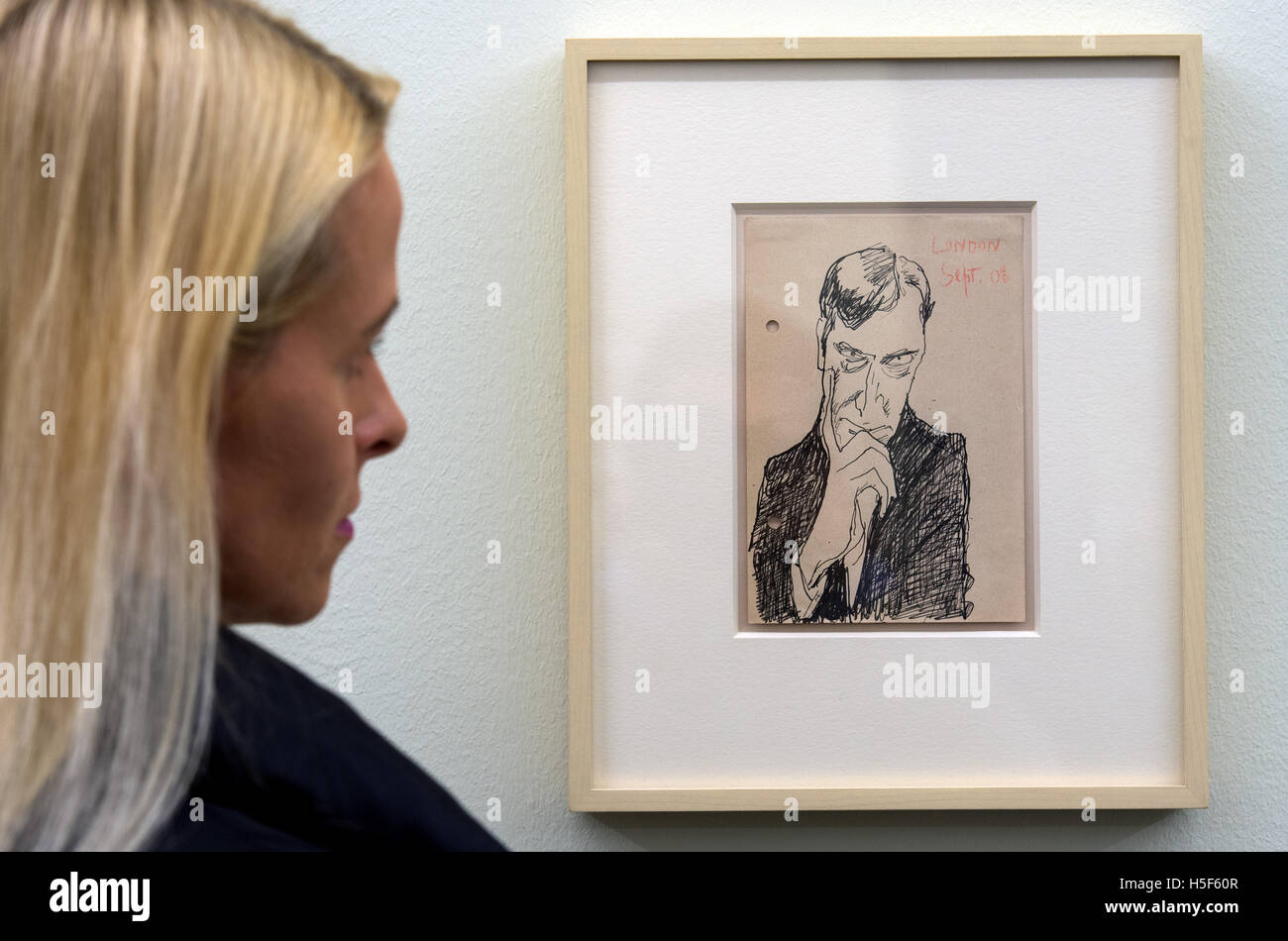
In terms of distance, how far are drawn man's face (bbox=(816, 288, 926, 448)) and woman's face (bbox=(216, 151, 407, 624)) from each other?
24 centimetres

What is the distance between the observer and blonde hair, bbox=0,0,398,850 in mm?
411

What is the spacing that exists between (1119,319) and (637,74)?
0.29m

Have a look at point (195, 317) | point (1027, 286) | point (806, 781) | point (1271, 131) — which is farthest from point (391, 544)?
point (1271, 131)

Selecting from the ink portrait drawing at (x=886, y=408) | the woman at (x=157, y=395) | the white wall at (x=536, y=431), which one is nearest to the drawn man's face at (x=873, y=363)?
the ink portrait drawing at (x=886, y=408)

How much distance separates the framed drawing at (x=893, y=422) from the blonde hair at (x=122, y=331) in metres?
0.16

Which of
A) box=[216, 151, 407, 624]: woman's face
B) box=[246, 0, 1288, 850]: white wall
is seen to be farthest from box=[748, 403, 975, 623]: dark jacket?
box=[216, 151, 407, 624]: woman's face

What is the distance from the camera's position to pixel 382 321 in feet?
1.57

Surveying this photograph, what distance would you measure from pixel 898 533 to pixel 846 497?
0.03 meters

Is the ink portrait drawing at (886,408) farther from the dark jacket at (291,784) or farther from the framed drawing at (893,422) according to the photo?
the dark jacket at (291,784)

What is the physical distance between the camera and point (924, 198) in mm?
488

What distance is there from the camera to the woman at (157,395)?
16.2 inches

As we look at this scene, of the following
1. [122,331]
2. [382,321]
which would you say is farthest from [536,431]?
[122,331]

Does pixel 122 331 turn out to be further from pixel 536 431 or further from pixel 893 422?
pixel 893 422
